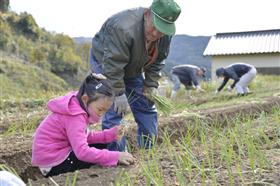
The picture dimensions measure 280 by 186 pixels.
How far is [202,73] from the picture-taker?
9.33 m

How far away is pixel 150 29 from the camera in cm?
267

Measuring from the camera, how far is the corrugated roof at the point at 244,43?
19013 mm

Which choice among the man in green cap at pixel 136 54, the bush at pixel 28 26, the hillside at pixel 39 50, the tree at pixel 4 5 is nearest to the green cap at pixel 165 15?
the man in green cap at pixel 136 54

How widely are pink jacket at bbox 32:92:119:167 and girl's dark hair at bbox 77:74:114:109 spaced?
0.07 metres

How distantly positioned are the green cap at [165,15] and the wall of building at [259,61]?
52.6ft

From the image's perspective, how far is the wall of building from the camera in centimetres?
1842

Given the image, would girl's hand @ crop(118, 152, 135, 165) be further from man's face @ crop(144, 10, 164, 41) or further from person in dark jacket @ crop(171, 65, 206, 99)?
person in dark jacket @ crop(171, 65, 206, 99)

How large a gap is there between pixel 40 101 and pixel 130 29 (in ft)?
17.2

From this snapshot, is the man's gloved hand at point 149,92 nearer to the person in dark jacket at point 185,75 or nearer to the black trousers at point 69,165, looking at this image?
the black trousers at point 69,165

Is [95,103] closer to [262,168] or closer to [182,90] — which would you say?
[262,168]

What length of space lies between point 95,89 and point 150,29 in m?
0.63

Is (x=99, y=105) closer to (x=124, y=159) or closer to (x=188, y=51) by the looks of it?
(x=124, y=159)

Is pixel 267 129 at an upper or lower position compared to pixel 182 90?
upper

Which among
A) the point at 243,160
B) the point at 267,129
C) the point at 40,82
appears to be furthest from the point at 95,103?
the point at 40,82
